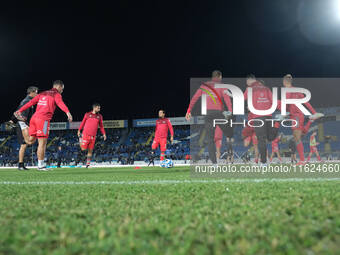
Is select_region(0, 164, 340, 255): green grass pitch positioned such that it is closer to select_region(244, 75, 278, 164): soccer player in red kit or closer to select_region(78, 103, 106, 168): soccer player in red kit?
select_region(244, 75, 278, 164): soccer player in red kit

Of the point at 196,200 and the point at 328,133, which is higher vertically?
→ the point at 328,133

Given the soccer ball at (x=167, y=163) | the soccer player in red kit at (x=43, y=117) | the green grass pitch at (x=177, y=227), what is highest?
the soccer player in red kit at (x=43, y=117)

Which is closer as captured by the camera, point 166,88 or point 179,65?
point 179,65

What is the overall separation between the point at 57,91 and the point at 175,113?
28.5m

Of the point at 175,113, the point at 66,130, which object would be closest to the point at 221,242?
the point at 175,113

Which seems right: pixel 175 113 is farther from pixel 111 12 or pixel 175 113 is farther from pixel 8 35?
pixel 8 35

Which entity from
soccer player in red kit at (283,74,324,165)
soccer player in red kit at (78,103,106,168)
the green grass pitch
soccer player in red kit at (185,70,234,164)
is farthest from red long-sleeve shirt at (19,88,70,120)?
soccer player in red kit at (283,74,324,165)

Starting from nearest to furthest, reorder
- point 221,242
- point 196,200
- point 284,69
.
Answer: point 221,242
point 196,200
point 284,69

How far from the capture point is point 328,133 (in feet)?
84.8

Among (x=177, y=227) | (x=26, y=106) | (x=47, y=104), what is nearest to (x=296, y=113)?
(x=47, y=104)

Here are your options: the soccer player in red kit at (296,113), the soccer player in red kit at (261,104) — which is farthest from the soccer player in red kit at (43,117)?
the soccer player in red kit at (296,113)

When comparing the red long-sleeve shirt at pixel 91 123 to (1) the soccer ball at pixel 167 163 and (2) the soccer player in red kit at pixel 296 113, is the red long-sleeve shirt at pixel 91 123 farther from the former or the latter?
(2) the soccer player in red kit at pixel 296 113

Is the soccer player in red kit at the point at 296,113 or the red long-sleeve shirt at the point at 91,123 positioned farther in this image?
the red long-sleeve shirt at the point at 91,123

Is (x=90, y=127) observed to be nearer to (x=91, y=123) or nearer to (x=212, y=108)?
(x=91, y=123)
